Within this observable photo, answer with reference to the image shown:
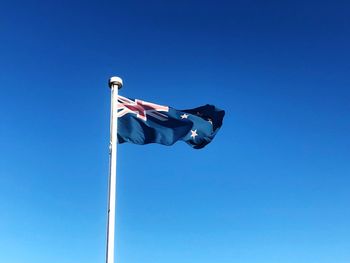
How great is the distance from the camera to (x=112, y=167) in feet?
45.3

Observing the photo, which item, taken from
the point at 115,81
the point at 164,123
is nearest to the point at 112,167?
the point at 115,81

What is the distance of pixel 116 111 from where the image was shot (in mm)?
14969

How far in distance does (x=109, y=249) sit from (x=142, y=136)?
4.41 m

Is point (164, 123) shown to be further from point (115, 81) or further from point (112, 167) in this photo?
point (112, 167)

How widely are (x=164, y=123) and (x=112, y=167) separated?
129 inches

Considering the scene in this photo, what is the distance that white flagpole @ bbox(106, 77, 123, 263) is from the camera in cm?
1273

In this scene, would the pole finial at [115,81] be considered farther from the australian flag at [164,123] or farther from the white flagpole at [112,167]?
the australian flag at [164,123]

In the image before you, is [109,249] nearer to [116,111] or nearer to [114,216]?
[114,216]

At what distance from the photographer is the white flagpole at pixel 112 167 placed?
41.8 ft

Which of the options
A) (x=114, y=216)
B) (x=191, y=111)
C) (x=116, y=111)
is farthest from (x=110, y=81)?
(x=114, y=216)

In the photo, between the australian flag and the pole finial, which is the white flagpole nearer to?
the pole finial

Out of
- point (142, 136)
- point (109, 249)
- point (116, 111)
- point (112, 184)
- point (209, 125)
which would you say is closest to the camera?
point (109, 249)

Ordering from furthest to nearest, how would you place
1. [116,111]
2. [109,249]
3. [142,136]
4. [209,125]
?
[209,125] → [142,136] → [116,111] → [109,249]

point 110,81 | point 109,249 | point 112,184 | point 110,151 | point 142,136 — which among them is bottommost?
point 109,249
